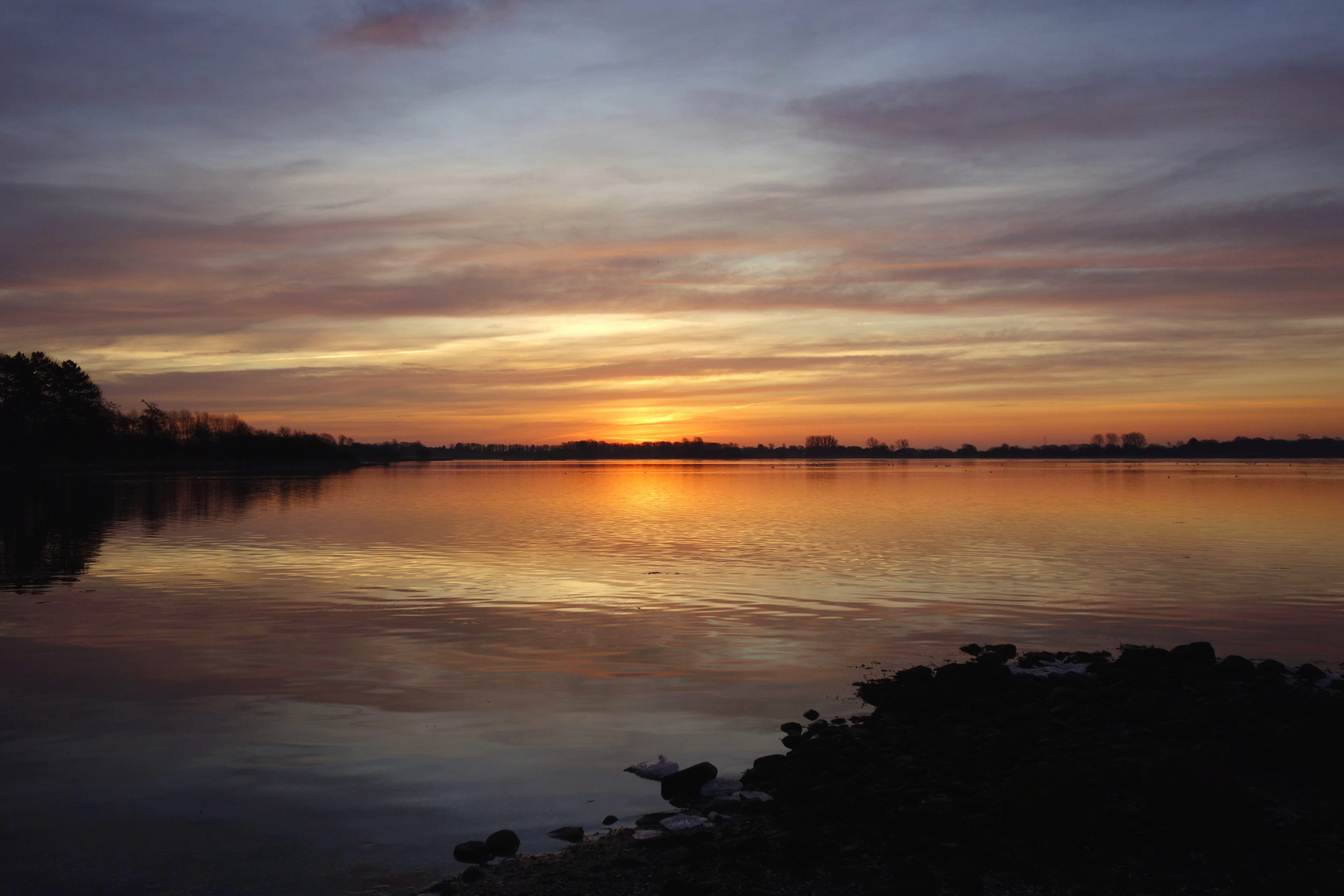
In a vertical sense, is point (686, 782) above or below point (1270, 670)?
below

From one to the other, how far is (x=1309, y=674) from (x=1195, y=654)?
1.39 m

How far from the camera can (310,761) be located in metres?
9.74

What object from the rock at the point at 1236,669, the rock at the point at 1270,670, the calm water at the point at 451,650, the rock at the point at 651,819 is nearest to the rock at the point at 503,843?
the calm water at the point at 451,650

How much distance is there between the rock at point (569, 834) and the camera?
7.95m

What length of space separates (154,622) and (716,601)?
1150 centimetres

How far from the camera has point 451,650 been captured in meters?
15.2

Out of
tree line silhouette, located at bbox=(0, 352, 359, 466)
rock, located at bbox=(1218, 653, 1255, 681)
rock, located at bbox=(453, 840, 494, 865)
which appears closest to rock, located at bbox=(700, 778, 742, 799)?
rock, located at bbox=(453, 840, 494, 865)

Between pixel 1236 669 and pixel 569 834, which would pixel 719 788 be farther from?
pixel 1236 669

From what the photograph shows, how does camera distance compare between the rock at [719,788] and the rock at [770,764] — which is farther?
the rock at [770,764]

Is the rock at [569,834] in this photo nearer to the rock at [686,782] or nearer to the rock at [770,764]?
the rock at [686,782]

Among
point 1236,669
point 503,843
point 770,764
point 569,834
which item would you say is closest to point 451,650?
point 770,764

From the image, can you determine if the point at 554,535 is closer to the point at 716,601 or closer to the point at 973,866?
the point at 716,601

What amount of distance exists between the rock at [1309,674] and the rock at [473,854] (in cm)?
1142

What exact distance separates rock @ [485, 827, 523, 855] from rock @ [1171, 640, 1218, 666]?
10.4m
